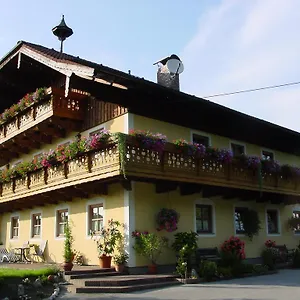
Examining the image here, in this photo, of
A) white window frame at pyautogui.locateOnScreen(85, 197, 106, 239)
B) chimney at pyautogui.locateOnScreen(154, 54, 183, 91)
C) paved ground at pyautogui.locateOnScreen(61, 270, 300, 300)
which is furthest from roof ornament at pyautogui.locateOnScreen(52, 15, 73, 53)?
paved ground at pyautogui.locateOnScreen(61, 270, 300, 300)

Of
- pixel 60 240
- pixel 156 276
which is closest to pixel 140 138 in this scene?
pixel 156 276

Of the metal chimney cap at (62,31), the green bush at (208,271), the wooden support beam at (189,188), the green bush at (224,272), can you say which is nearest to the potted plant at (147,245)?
the green bush at (208,271)

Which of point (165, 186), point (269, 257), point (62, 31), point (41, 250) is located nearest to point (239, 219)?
point (269, 257)

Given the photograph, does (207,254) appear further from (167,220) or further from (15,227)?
(15,227)

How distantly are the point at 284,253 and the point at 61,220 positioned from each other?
10.0m

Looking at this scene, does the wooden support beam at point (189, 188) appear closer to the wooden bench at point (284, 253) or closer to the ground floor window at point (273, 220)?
the wooden bench at point (284, 253)

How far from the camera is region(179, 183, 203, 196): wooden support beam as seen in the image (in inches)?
618

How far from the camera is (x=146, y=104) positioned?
16.0m

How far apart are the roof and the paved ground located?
657 cm

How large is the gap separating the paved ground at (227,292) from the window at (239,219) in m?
4.94

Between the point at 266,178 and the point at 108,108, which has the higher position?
the point at 108,108

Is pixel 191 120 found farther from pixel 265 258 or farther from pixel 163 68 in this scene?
pixel 265 258

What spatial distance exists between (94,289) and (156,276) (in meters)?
2.26

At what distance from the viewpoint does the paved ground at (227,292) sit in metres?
10.5
